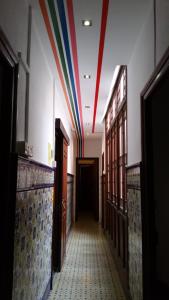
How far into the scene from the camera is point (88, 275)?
4047mm

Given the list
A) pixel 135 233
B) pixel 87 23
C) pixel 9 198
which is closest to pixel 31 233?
pixel 9 198

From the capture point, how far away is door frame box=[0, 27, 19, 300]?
1.66 metres

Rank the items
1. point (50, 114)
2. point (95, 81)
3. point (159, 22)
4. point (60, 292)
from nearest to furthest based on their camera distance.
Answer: point (159, 22) → point (60, 292) → point (50, 114) → point (95, 81)

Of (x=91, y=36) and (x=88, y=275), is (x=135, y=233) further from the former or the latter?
(x=91, y=36)

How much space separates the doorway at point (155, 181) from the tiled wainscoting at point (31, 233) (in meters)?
1.03

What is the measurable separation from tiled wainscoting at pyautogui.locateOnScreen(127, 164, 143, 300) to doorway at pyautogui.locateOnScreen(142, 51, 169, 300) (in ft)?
0.48

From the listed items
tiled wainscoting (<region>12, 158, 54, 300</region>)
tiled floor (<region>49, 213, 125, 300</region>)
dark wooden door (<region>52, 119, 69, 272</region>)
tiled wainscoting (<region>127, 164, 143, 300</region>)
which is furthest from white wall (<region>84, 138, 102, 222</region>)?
tiled wainscoting (<region>127, 164, 143, 300</region>)

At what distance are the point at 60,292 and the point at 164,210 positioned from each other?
5.90 ft

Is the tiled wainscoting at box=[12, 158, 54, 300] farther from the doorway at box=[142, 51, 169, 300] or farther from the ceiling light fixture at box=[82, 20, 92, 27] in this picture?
the ceiling light fixture at box=[82, 20, 92, 27]

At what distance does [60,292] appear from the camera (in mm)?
3420

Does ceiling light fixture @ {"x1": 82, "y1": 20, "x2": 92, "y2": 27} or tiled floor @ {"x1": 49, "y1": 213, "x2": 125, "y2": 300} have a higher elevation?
ceiling light fixture @ {"x1": 82, "y1": 20, "x2": 92, "y2": 27}

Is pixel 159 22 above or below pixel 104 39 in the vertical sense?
below

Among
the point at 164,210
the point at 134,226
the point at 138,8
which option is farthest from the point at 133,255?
the point at 138,8

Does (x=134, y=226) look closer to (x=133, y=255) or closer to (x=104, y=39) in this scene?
(x=133, y=255)
